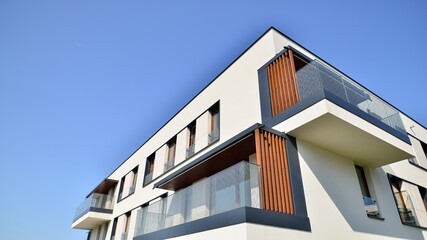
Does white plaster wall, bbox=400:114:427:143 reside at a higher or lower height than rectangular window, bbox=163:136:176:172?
higher

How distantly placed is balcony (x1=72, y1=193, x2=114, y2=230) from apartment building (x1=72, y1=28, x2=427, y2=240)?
35.3 ft

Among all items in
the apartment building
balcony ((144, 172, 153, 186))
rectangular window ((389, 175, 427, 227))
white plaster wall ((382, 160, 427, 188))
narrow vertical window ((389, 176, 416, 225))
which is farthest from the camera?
balcony ((144, 172, 153, 186))

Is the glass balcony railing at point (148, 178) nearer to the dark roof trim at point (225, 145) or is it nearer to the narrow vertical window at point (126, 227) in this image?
the narrow vertical window at point (126, 227)

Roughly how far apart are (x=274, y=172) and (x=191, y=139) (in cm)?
660

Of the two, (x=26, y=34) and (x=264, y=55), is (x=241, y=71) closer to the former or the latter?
(x=264, y=55)

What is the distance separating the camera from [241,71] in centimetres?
971

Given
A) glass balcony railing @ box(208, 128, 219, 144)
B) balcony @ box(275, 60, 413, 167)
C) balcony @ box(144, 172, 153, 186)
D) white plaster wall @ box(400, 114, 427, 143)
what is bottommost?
balcony @ box(275, 60, 413, 167)

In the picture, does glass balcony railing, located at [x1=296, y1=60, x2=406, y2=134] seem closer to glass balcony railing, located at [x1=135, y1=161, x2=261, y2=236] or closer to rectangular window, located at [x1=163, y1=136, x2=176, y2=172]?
glass balcony railing, located at [x1=135, y1=161, x2=261, y2=236]

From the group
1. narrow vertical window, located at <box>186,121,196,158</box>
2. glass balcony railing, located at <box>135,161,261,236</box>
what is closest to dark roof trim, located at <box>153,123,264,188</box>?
glass balcony railing, located at <box>135,161,261,236</box>

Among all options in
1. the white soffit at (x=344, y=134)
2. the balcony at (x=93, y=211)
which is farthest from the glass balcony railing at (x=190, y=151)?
the balcony at (x=93, y=211)

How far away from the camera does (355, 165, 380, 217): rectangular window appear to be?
7.71 metres

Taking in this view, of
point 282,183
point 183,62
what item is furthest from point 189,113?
point 282,183

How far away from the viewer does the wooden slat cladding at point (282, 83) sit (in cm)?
707

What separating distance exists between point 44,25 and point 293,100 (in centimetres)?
893
